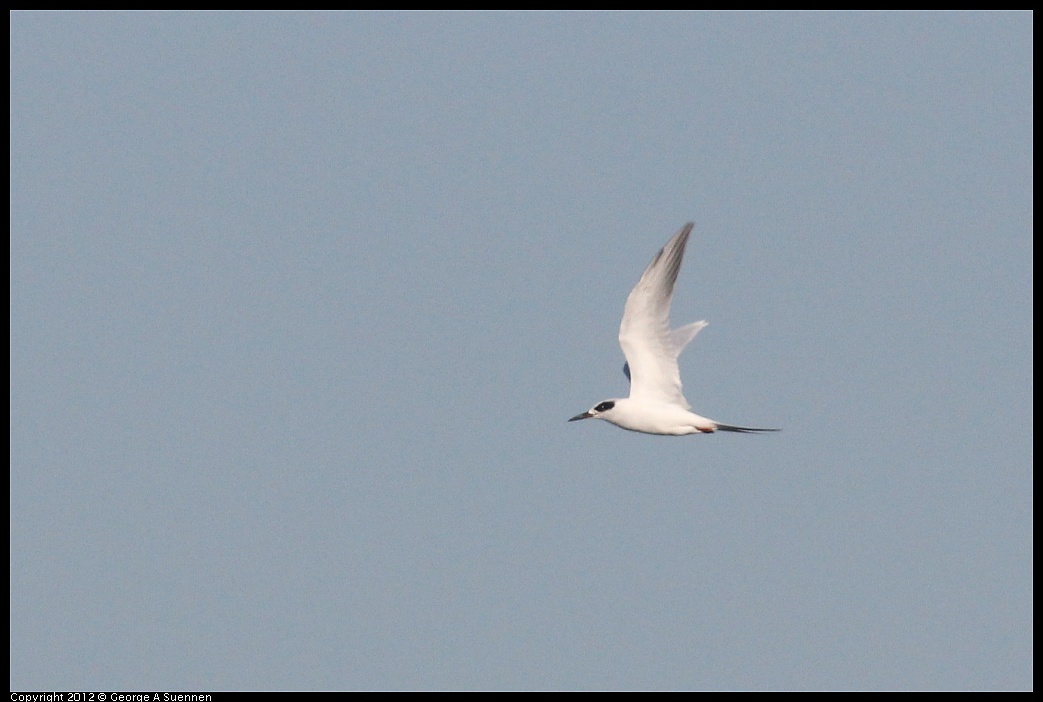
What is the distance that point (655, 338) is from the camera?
31.2m

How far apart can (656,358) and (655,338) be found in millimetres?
526

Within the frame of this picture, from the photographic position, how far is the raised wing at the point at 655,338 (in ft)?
100

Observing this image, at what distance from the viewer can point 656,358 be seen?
31.4 meters

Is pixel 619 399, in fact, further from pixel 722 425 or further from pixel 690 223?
pixel 690 223

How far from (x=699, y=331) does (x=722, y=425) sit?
8.56ft

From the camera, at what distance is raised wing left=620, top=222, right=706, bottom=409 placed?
30.5 meters

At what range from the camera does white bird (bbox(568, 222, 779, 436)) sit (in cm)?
3033

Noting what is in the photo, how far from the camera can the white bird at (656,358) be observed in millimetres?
30328
